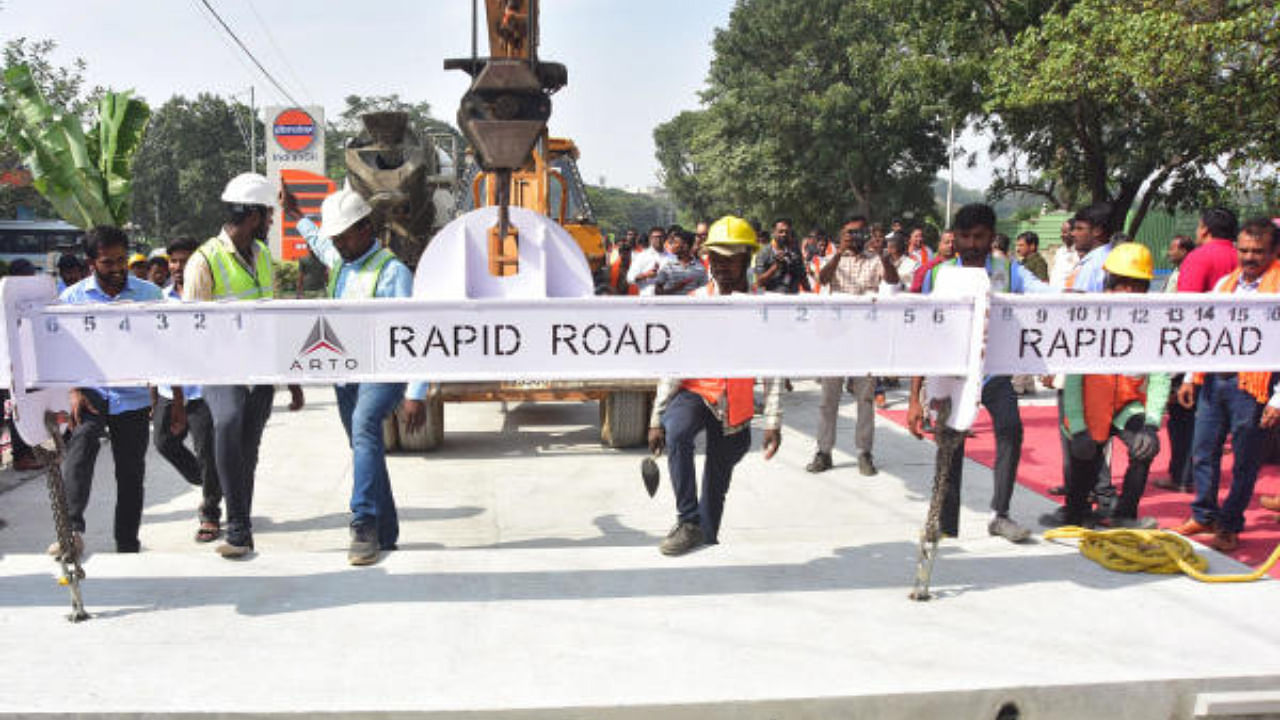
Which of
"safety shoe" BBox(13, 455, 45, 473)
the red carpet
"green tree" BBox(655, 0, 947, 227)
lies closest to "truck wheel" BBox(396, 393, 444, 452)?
"safety shoe" BBox(13, 455, 45, 473)

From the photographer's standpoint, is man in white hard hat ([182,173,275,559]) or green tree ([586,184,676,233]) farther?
green tree ([586,184,676,233])

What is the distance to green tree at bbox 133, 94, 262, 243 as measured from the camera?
62.8 m

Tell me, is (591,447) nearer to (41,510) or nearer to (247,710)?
(41,510)

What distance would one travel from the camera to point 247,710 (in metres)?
2.81

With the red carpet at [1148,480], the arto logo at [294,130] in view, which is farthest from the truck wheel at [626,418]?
the arto logo at [294,130]

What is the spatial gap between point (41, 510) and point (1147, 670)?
6.75 metres

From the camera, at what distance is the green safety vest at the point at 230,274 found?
16.3 ft

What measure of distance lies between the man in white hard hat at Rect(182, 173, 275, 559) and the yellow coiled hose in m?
4.04

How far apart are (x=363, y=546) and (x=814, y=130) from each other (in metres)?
37.8

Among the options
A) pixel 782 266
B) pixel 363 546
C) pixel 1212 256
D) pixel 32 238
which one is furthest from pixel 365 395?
pixel 32 238

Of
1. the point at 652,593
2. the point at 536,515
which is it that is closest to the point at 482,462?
the point at 536,515

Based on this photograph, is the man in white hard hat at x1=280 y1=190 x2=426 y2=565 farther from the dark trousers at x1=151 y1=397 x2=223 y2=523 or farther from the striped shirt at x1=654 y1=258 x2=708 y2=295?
the striped shirt at x1=654 y1=258 x2=708 y2=295

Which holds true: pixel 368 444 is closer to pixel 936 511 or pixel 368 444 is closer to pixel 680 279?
pixel 936 511

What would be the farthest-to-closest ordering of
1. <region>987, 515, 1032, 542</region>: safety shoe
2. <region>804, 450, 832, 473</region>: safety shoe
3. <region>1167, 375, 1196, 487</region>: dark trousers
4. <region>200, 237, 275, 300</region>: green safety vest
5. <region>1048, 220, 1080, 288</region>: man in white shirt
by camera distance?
1. <region>1048, 220, 1080, 288</region>: man in white shirt
2. <region>804, 450, 832, 473</region>: safety shoe
3. <region>1167, 375, 1196, 487</region>: dark trousers
4. <region>200, 237, 275, 300</region>: green safety vest
5. <region>987, 515, 1032, 542</region>: safety shoe
